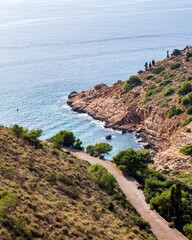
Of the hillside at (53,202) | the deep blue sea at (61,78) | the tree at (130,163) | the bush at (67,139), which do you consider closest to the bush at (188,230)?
the hillside at (53,202)

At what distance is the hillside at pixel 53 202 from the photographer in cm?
3244

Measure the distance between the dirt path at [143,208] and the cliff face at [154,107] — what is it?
1916 cm

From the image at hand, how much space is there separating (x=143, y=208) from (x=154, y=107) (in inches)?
2352

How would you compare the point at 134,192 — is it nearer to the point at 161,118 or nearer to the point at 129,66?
the point at 161,118

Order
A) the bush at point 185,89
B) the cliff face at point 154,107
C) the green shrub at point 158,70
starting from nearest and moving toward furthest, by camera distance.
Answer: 1. the cliff face at point 154,107
2. the bush at point 185,89
3. the green shrub at point 158,70

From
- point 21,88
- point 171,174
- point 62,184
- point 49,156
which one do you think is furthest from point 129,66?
point 62,184

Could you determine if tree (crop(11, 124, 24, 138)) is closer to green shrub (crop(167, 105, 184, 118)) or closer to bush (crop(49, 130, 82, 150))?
bush (crop(49, 130, 82, 150))

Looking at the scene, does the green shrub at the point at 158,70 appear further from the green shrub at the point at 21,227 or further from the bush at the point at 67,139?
the green shrub at the point at 21,227

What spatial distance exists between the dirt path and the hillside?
5.12 ft

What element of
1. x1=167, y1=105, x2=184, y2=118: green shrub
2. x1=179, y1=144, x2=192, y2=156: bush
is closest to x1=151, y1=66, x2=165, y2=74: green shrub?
x1=167, y1=105, x2=184, y2=118: green shrub

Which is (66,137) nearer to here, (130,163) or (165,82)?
(130,163)

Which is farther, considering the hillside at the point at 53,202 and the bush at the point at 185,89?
the bush at the point at 185,89

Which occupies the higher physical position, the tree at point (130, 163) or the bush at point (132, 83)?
the bush at point (132, 83)

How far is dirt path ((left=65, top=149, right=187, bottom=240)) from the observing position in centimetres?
4406
